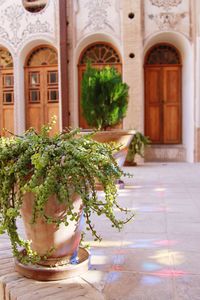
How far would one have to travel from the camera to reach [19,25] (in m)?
9.62

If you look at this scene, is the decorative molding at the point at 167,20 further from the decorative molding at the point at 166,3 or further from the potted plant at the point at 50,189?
the potted plant at the point at 50,189

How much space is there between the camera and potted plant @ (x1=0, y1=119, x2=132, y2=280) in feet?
6.35

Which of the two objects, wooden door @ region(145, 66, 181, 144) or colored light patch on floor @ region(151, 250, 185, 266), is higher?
wooden door @ region(145, 66, 181, 144)

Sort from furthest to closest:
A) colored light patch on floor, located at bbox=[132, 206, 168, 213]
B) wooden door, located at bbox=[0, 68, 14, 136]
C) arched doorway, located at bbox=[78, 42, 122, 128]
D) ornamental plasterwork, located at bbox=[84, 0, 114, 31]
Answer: wooden door, located at bbox=[0, 68, 14, 136] < arched doorway, located at bbox=[78, 42, 122, 128] < ornamental plasterwork, located at bbox=[84, 0, 114, 31] < colored light patch on floor, located at bbox=[132, 206, 168, 213]

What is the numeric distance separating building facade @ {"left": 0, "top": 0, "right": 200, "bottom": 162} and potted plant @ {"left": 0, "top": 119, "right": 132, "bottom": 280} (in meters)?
6.99

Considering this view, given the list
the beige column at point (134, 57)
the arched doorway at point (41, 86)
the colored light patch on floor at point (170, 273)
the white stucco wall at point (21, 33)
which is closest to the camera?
the colored light patch on floor at point (170, 273)

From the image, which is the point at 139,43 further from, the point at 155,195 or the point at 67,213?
the point at 67,213

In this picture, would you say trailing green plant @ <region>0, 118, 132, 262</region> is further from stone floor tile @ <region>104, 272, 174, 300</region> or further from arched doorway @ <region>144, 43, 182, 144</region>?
arched doorway @ <region>144, 43, 182, 144</region>

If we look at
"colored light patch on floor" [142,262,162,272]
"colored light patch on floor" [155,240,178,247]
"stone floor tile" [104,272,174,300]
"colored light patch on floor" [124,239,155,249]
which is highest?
"colored light patch on floor" [155,240,178,247]

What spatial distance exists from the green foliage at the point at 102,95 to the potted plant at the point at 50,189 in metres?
3.38

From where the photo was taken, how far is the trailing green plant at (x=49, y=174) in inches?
75.7

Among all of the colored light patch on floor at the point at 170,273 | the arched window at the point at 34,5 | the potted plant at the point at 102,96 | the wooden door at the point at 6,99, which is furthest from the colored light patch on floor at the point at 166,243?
the arched window at the point at 34,5

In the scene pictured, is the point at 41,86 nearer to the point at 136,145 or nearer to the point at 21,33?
the point at 21,33

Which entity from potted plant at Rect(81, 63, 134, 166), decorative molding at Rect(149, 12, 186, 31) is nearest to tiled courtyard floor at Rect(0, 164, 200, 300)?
potted plant at Rect(81, 63, 134, 166)
